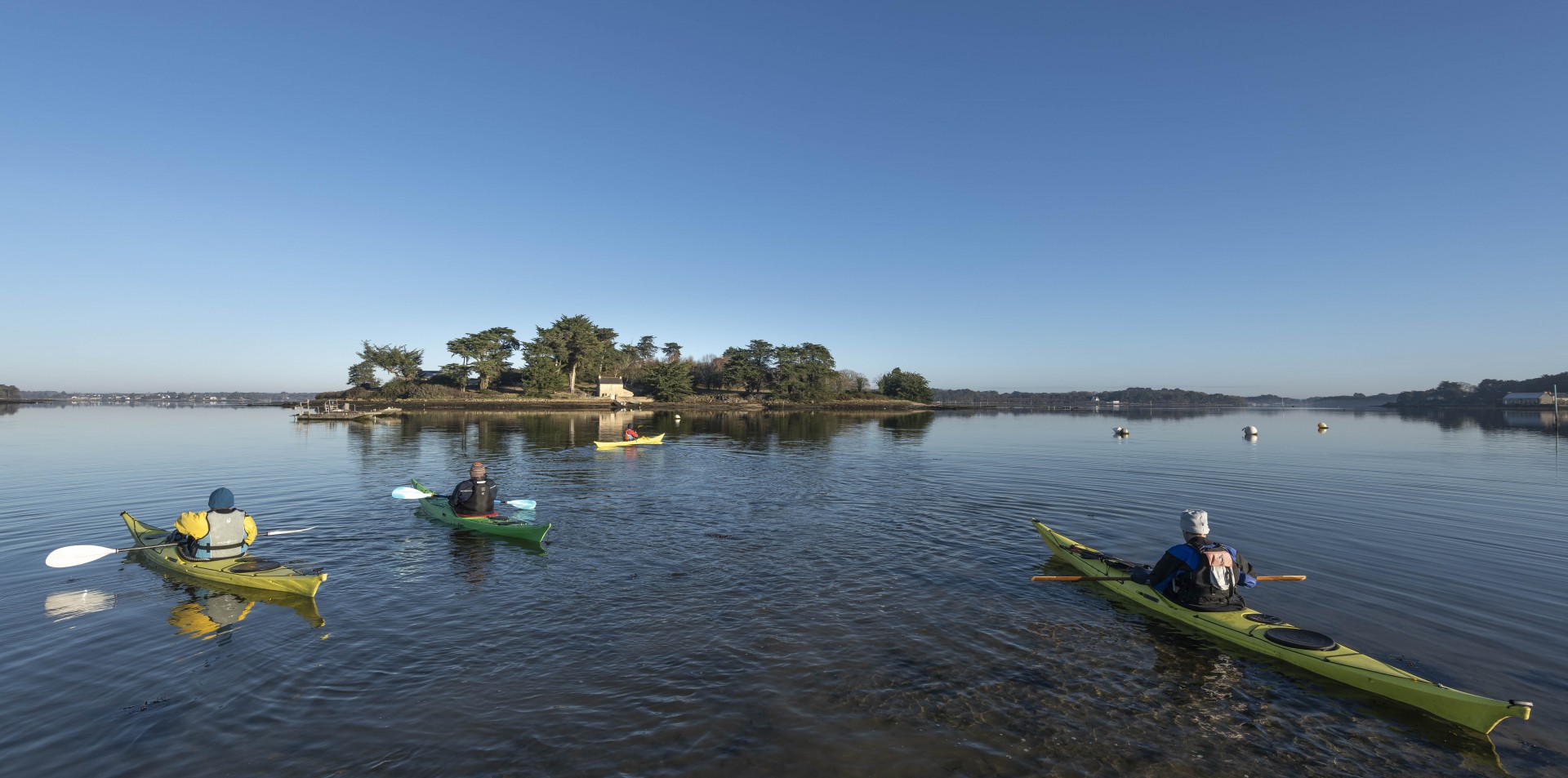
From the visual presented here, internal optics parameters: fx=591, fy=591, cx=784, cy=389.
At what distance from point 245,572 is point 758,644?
38.0 ft

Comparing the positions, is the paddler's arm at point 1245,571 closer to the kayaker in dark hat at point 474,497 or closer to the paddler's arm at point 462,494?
the kayaker in dark hat at point 474,497

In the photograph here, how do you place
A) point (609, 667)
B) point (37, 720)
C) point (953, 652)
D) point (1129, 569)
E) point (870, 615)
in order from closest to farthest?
1. point (37, 720)
2. point (609, 667)
3. point (953, 652)
4. point (870, 615)
5. point (1129, 569)

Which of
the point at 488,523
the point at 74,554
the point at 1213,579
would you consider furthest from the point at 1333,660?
the point at 74,554

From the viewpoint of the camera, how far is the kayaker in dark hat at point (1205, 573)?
11.2 m

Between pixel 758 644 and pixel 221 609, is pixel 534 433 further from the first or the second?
pixel 758 644

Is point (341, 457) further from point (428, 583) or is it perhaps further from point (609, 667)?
point (609, 667)

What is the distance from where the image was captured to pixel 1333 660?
930 centimetres

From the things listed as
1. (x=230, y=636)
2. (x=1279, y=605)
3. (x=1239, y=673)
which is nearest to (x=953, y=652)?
(x=1239, y=673)

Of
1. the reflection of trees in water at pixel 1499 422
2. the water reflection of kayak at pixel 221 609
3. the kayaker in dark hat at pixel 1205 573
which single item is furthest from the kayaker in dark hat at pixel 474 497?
the reflection of trees in water at pixel 1499 422

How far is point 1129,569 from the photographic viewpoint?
1379cm

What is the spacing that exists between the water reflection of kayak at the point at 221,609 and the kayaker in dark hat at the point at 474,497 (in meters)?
5.80

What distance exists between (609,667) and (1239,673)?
1061 centimetres

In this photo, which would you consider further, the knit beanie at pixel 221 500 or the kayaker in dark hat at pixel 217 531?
the knit beanie at pixel 221 500

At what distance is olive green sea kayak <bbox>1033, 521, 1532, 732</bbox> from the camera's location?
791 centimetres
